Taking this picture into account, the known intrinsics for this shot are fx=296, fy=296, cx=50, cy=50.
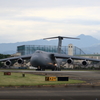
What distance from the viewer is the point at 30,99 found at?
16016 millimetres

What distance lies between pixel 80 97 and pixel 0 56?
12361 cm

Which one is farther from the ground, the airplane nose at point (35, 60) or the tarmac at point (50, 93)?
the airplane nose at point (35, 60)

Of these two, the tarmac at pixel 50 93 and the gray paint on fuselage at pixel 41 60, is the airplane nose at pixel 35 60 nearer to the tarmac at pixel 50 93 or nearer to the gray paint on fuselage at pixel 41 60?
the gray paint on fuselage at pixel 41 60

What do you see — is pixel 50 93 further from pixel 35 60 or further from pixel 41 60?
pixel 41 60

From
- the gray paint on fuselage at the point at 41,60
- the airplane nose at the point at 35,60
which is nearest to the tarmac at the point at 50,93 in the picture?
the airplane nose at the point at 35,60

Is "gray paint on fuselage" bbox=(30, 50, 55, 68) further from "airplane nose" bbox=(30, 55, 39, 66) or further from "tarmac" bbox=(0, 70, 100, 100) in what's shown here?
"tarmac" bbox=(0, 70, 100, 100)

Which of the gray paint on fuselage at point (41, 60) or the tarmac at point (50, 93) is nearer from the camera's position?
the tarmac at point (50, 93)

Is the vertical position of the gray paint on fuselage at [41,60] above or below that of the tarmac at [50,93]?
above

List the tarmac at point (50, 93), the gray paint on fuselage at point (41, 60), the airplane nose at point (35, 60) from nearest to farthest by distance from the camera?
the tarmac at point (50, 93), the airplane nose at point (35, 60), the gray paint on fuselage at point (41, 60)

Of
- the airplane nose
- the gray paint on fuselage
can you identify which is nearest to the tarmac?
the airplane nose

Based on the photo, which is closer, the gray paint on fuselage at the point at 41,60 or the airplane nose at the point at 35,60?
the airplane nose at the point at 35,60

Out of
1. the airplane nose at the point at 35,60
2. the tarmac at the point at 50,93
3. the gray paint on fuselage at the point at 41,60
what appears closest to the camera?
the tarmac at the point at 50,93

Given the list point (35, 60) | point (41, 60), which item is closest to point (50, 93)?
point (35, 60)

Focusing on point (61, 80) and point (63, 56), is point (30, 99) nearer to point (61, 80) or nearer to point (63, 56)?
point (61, 80)
